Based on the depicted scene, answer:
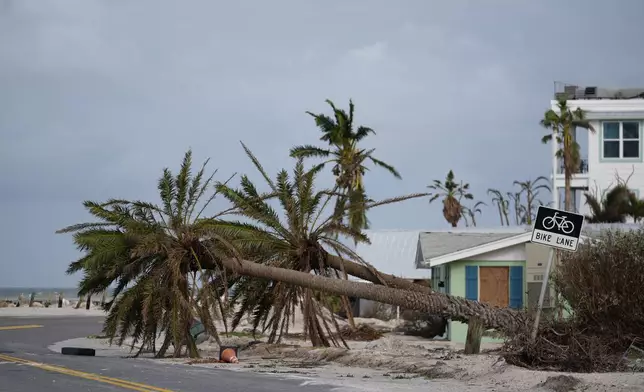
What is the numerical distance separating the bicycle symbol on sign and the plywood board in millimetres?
12711

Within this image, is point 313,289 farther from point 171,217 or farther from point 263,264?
point 171,217

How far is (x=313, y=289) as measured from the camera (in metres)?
22.0

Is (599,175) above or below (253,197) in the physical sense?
above

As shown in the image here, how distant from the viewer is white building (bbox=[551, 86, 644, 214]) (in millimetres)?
47875

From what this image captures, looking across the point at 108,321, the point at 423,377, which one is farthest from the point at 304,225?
the point at 423,377

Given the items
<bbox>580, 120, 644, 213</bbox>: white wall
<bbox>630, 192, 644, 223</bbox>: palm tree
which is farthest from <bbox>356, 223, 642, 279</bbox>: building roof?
<bbox>580, 120, 644, 213</bbox>: white wall

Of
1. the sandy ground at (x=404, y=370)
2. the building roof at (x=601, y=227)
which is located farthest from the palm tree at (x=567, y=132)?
the sandy ground at (x=404, y=370)

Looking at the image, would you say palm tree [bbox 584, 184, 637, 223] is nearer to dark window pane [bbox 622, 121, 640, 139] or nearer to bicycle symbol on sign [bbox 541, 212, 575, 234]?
dark window pane [bbox 622, 121, 640, 139]

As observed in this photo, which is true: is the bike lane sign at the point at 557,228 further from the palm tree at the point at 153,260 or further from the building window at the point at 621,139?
the building window at the point at 621,139

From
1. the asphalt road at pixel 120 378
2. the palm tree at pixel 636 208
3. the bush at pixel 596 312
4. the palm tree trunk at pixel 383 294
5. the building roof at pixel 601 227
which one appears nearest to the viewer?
the asphalt road at pixel 120 378

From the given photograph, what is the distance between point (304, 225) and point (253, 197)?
5.22 ft

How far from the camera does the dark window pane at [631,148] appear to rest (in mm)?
48156

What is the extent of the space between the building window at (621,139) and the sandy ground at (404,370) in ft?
82.8

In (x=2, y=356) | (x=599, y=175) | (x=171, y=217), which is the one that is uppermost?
(x=599, y=175)
